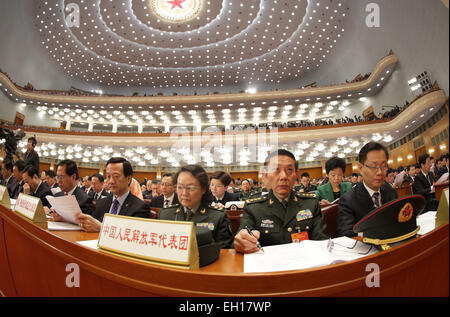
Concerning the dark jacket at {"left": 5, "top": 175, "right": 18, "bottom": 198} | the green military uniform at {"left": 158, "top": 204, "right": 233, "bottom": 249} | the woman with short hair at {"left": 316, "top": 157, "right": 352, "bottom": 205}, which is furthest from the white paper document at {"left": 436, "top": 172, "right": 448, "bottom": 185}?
the dark jacket at {"left": 5, "top": 175, "right": 18, "bottom": 198}

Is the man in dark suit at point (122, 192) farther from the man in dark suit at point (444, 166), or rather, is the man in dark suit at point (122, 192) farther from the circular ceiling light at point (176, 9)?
the circular ceiling light at point (176, 9)

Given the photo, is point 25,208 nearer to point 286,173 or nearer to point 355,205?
point 286,173

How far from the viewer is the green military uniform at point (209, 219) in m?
1.10

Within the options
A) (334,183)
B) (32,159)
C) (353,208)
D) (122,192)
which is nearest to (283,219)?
(353,208)

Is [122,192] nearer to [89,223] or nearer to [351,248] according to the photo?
→ [89,223]

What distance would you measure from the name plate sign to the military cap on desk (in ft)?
1.58

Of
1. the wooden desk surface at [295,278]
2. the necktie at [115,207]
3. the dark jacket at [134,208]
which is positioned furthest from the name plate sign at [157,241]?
the necktie at [115,207]

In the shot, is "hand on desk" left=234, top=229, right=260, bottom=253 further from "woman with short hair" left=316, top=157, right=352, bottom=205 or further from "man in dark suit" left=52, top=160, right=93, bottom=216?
"woman with short hair" left=316, top=157, right=352, bottom=205

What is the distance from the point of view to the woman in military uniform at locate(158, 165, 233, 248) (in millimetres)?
1119

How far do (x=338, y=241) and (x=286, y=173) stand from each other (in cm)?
41

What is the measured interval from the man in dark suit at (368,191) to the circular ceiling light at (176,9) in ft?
45.3

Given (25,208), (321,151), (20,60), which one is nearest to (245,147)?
(321,151)

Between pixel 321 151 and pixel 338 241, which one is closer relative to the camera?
pixel 338 241
